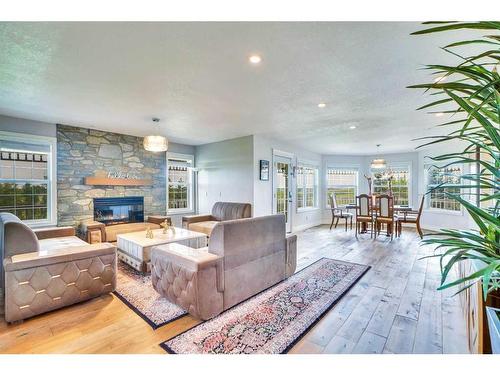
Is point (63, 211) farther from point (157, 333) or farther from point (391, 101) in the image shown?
point (391, 101)

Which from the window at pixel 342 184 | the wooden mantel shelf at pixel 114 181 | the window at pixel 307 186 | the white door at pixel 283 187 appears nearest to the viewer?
the wooden mantel shelf at pixel 114 181

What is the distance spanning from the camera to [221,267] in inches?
88.0

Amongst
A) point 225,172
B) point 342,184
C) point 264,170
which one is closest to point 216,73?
point 264,170

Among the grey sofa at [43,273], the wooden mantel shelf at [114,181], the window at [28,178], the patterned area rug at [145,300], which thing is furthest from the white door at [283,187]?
the window at [28,178]

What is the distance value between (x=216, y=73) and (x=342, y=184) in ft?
22.7

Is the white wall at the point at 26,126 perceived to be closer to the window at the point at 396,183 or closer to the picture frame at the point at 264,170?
the picture frame at the point at 264,170

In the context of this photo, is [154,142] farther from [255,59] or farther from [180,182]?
[180,182]

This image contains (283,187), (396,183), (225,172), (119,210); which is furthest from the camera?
(396,183)

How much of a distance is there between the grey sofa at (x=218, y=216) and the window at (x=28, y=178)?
250 cm

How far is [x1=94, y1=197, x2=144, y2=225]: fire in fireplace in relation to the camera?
5109 millimetres

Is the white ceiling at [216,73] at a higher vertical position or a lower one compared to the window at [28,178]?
higher

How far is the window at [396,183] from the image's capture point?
303 inches
